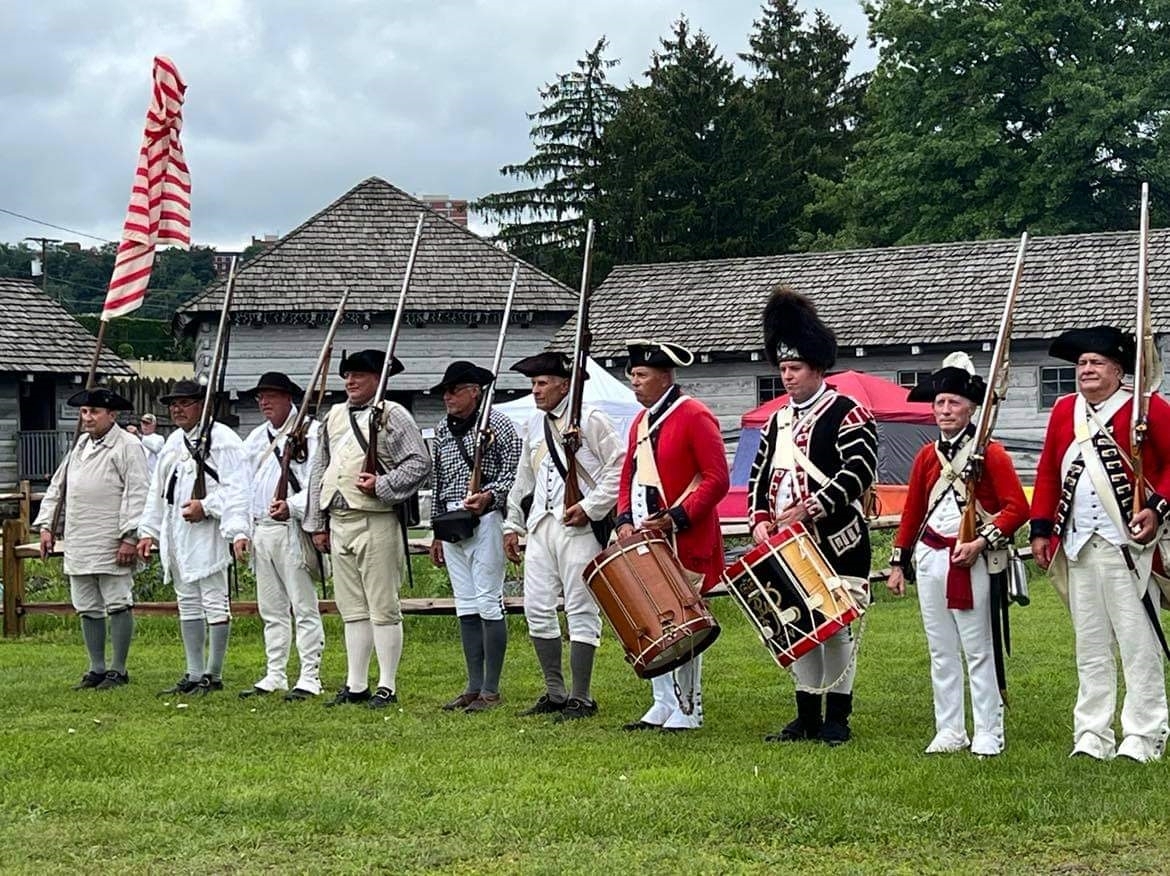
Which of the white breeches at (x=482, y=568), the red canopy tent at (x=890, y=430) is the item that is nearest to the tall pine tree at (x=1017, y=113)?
the red canopy tent at (x=890, y=430)

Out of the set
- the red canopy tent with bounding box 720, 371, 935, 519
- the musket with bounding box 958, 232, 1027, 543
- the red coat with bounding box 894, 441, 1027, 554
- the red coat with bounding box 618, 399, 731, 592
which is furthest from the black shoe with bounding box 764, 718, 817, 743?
the red canopy tent with bounding box 720, 371, 935, 519

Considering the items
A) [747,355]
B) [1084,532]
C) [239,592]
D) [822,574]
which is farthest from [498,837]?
[747,355]

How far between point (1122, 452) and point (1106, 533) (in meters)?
0.36

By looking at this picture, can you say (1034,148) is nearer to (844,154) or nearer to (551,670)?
(844,154)

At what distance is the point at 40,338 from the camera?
109 ft

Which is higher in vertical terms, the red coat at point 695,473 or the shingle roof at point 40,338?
the shingle roof at point 40,338

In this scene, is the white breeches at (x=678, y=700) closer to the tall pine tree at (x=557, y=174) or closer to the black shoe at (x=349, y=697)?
the black shoe at (x=349, y=697)

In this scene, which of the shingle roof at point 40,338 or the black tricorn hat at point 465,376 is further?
the shingle roof at point 40,338

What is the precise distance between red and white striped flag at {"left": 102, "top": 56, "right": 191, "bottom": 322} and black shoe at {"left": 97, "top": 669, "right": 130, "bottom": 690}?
3.11m

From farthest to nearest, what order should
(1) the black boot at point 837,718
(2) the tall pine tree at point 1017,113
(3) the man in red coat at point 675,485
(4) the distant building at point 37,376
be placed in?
(2) the tall pine tree at point 1017,113 → (4) the distant building at point 37,376 → (3) the man in red coat at point 675,485 → (1) the black boot at point 837,718

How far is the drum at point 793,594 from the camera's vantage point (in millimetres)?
7527

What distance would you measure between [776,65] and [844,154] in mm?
4942

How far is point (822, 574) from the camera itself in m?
7.55

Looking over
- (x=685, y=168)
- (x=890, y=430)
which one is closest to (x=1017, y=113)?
(x=685, y=168)
